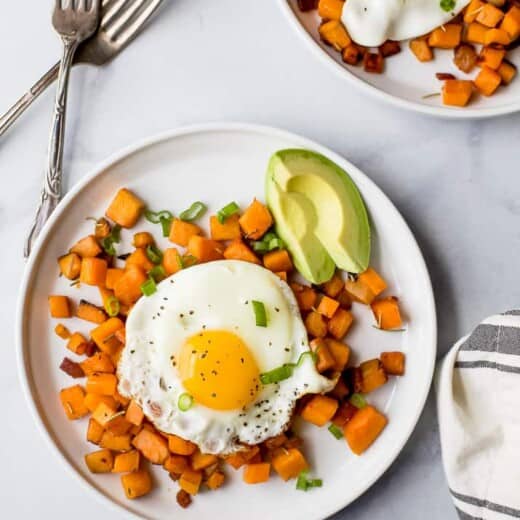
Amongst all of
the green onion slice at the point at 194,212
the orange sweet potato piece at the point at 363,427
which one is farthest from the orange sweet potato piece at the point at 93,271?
the orange sweet potato piece at the point at 363,427

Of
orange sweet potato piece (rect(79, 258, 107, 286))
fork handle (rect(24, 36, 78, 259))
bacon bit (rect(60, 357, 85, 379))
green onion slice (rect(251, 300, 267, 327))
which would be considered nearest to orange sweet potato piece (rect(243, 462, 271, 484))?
green onion slice (rect(251, 300, 267, 327))

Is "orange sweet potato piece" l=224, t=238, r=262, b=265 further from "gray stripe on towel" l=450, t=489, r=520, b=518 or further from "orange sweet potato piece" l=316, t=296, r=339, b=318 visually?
"gray stripe on towel" l=450, t=489, r=520, b=518

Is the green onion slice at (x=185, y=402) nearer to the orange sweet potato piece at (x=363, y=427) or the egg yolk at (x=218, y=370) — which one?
the egg yolk at (x=218, y=370)

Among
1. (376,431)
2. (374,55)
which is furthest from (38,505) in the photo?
(374,55)

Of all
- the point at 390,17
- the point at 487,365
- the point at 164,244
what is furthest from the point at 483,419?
the point at 390,17

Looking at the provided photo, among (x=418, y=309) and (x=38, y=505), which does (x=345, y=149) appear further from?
(x=38, y=505)

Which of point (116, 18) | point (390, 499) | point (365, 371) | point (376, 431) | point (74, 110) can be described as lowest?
point (390, 499)
